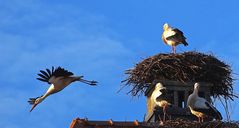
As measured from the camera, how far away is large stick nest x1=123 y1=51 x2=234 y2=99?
1683 cm

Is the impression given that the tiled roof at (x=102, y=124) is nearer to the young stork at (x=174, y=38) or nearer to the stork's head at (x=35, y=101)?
the stork's head at (x=35, y=101)

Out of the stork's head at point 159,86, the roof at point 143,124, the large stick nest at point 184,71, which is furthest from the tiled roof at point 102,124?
the large stick nest at point 184,71

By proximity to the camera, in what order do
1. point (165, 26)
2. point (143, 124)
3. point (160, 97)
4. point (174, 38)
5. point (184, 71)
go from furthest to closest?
point (165, 26) → point (174, 38) → point (184, 71) → point (160, 97) → point (143, 124)

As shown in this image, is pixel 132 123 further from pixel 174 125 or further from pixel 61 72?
pixel 61 72

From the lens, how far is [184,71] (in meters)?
16.8

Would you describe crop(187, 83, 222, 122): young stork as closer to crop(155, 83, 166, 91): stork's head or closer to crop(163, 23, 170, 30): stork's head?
crop(155, 83, 166, 91): stork's head

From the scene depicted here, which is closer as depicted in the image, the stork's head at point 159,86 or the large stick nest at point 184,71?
the stork's head at point 159,86

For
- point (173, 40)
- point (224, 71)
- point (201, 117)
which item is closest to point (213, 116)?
point (201, 117)

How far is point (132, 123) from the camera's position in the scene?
45.7 ft

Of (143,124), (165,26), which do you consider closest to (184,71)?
(143,124)

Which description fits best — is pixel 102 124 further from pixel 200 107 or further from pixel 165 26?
pixel 165 26

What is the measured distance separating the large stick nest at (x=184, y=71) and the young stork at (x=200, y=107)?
1.14 metres

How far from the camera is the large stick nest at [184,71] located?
16828mm

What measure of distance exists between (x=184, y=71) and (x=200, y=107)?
1.69 meters
